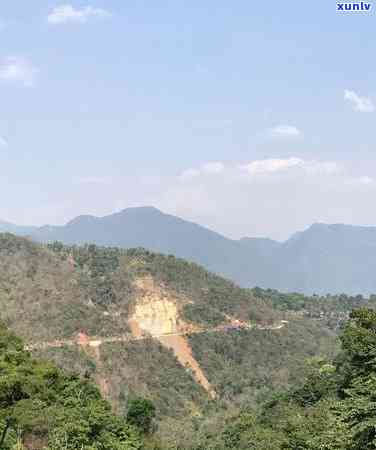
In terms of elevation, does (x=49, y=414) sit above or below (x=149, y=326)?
above

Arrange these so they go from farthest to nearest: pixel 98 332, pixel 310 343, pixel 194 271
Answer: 1. pixel 194 271
2. pixel 310 343
3. pixel 98 332

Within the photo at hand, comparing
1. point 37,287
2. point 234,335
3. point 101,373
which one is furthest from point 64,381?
point 234,335

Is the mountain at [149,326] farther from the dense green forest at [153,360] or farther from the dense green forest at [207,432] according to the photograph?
the dense green forest at [207,432]

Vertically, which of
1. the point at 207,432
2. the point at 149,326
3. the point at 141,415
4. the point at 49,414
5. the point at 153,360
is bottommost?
the point at 207,432

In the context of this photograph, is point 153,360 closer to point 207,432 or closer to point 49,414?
point 207,432

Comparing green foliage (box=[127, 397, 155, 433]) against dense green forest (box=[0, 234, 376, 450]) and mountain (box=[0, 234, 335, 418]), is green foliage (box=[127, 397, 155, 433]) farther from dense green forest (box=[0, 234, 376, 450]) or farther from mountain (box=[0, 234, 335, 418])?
mountain (box=[0, 234, 335, 418])

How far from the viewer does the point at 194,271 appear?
92.2 m

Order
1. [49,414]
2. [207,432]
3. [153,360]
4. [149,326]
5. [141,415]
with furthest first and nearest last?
[149,326] < [153,360] < [207,432] < [141,415] < [49,414]

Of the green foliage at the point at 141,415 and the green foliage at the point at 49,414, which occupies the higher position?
the green foliage at the point at 49,414

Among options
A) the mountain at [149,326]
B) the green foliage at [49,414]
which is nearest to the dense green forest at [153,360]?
the green foliage at [49,414]

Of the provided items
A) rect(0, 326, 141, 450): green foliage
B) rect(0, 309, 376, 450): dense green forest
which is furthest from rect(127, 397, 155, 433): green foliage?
rect(0, 326, 141, 450): green foliage

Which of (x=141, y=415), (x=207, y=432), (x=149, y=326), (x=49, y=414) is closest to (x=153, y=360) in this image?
(x=149, y=326)

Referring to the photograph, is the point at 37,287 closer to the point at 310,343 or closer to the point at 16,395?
the point at 310,343

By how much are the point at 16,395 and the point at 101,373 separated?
138 feet
